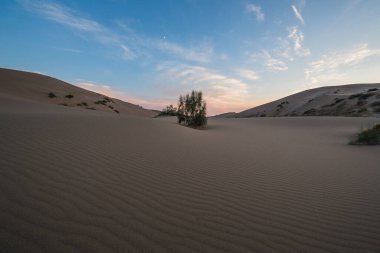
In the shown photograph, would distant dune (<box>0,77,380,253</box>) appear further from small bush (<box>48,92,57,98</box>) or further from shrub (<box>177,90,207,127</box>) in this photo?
small bush (<box>48,92,57,98</box>)

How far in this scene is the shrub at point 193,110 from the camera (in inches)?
739

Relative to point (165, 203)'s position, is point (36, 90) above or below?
above

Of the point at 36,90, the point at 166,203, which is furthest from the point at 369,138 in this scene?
the point at 36,90

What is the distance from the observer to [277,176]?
14.8 feet

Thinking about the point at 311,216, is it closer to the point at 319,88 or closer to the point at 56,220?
the point at 56,220

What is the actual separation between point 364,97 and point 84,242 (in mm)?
38780

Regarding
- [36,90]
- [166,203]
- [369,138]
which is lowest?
[166,203]

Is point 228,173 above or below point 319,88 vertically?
below

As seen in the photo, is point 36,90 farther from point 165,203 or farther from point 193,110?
point 165,203

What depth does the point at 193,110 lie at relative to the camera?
19016mm

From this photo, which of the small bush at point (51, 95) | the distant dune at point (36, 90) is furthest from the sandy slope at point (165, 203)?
the small bush at point (51, 95)

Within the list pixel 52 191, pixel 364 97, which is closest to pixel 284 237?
pixel 52 191

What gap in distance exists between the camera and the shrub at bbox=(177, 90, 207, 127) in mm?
18772

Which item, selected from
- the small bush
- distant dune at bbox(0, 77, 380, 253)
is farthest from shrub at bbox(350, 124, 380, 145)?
the small bush
